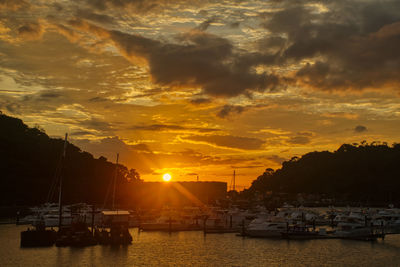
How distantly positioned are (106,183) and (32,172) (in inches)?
1080

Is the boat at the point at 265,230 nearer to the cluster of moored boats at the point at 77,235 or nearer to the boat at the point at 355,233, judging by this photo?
the boat at the point at 355,233

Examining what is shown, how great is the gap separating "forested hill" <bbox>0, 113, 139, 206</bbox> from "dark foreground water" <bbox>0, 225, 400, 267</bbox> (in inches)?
2658

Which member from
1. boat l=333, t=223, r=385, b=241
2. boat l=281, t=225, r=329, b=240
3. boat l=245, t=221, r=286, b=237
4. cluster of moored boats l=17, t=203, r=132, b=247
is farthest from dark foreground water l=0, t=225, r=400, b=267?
boat l=245, t=221, r=286, b=237

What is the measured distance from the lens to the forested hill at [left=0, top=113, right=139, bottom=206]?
145m

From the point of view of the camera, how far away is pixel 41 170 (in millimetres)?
160000

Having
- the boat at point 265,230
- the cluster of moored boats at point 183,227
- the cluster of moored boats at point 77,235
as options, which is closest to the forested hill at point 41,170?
the cluster of moored boats at point 183,227

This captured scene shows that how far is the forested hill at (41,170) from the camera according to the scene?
144875 millimetres

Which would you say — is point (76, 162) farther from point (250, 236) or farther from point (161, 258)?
point (161, 258)

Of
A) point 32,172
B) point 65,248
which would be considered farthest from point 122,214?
point 32,172

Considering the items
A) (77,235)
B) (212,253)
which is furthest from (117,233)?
(212,253)

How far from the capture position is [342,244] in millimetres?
75375

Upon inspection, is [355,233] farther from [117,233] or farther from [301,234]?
[117,233]

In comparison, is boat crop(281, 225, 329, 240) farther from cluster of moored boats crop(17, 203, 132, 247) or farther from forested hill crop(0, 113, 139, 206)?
forested hill crop(0, 113, 139, 206)

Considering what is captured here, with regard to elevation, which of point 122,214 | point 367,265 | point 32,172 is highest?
point 32,172
